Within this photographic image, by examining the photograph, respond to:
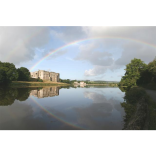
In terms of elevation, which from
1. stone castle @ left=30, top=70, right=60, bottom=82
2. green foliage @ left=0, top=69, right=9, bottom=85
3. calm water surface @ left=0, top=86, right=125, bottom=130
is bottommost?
calm water surface @ left=0, top=86, right=125, bottom=130

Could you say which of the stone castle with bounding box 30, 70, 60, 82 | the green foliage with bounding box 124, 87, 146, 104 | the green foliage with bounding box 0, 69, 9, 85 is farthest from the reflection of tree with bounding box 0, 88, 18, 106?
the stone castle with bounding box 30, 70, 60, 82

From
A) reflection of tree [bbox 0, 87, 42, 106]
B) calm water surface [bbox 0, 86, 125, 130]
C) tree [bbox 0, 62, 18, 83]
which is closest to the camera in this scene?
calm water surface [bbox 0, 86, 125, 130]

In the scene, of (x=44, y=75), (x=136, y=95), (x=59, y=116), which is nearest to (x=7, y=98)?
(x=59, y=116)

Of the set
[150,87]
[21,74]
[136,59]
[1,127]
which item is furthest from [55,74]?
[1,127]

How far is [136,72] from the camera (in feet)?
112

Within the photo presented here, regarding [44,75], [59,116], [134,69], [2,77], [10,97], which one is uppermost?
[44,75]

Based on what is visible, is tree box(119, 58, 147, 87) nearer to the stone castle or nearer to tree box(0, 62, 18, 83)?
tree box(0, 62, 18, 83)

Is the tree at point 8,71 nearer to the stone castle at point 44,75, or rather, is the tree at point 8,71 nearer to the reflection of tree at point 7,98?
the reflection of tree at point 7,98

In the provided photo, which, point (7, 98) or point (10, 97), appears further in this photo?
point (10, 97)

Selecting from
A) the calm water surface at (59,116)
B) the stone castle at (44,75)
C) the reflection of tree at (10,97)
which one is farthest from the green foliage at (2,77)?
the stone castle at (44,75)

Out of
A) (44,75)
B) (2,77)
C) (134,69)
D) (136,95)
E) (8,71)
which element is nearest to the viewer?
(136,95)

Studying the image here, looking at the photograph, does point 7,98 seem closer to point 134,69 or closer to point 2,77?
point 2,77

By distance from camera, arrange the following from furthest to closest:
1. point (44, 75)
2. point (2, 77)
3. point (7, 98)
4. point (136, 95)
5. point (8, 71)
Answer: point (44, 75), point (8, 71), point (2, 77), point (7, 98), point (136, 95)

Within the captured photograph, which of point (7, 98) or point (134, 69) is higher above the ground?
point (134, 69)
